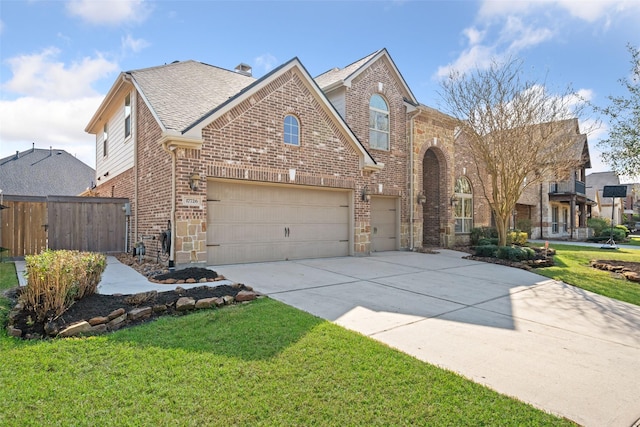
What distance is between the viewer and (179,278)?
23.5 feet

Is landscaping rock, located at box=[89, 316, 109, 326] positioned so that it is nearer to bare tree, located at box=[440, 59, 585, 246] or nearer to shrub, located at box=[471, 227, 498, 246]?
bare tree, located at box=[440, 59, 585, 246]

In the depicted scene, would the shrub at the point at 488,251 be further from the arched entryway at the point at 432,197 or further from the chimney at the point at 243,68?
the chimney at the point at 243,68

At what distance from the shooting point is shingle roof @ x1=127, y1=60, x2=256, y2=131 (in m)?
9.48

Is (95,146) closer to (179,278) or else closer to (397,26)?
(179,278)

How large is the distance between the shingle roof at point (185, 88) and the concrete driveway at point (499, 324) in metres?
4.36

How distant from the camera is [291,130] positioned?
1055 cm

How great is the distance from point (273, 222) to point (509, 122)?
9.21 m

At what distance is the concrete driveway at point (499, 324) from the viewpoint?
10.4 feet

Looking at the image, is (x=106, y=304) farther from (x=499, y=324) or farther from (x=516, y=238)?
(x=516, y=238)

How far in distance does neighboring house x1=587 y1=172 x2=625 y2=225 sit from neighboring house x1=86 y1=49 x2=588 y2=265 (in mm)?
38119

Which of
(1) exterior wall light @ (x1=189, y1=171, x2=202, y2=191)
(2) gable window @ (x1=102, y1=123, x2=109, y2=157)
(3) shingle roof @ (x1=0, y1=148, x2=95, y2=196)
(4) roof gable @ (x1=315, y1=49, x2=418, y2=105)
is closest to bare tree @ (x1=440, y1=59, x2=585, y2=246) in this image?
(4) roof gable @ (x1=315, y1=49, x2=418, y2=105)

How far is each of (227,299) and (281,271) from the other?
10.1 feet

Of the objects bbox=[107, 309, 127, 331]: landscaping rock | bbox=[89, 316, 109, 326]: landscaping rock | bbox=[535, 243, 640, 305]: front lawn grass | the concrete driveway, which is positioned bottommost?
bbox=[535, 243, 640, 305]: front lawn grass

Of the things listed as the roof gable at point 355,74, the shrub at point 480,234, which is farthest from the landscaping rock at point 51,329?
the shrub at point 480,234
